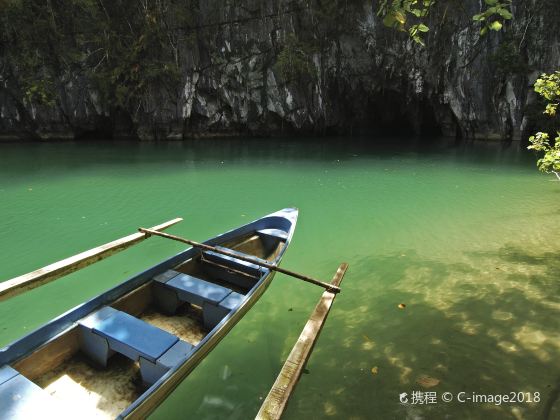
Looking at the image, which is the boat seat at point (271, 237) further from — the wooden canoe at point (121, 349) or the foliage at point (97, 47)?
the foliage at point (97, 47)

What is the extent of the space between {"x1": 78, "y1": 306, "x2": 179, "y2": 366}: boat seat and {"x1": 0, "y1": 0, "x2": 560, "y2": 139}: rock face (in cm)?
2017

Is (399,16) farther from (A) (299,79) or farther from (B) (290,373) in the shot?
(A) (299,79)

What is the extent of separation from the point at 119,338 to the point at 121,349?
10cm

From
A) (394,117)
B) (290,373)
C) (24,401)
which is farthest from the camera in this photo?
(394,117)

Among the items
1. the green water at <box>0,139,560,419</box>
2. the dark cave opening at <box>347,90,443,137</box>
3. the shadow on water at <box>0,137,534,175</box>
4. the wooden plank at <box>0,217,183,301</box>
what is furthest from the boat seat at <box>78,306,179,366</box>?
the dark cave opening at <box>347,90,443,137</box>

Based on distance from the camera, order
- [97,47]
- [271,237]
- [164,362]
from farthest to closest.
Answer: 1. [97,47]
2. [271,237]
3. [164,362]

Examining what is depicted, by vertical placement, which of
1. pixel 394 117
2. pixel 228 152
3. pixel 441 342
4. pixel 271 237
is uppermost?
pixel 394 117

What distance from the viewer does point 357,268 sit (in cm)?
552

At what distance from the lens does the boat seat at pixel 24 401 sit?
242 cm

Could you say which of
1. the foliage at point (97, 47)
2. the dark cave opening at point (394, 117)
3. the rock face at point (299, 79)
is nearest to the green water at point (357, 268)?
the rock face at point (299, 79)

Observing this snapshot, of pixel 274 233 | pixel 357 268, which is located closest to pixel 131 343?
pixel 274 233

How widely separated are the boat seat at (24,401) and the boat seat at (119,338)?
0.63m

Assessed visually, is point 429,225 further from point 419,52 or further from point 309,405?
point 419,52

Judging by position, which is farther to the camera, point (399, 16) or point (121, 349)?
point (121, 349)
